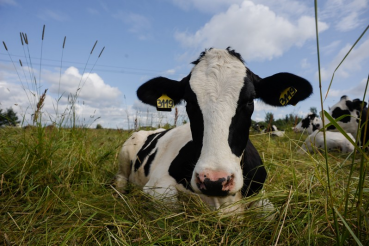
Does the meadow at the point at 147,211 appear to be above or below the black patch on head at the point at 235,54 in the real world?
below

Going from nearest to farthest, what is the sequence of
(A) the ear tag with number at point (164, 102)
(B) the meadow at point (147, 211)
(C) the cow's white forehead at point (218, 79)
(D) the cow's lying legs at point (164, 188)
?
(B) the meadow at point (147, 211) < (C) the cow's white forehead at point (218, 79) < (D) the cow's lying legs at point (164, 188) < (A) the ear tag with number at point (164, 102)

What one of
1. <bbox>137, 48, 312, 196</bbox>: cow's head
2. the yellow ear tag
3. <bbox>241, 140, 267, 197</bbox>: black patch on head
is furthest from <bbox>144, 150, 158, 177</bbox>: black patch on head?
the yellow ear tag

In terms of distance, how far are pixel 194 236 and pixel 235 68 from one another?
169 cm

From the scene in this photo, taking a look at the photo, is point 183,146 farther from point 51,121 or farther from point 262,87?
point 51,121

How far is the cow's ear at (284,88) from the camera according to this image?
2.98 meters

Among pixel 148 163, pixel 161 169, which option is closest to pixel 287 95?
pixel 161 169

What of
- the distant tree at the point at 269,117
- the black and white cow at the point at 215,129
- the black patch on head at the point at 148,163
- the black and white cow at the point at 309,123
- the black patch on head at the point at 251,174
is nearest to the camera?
the black and white cow at the point at 215,129

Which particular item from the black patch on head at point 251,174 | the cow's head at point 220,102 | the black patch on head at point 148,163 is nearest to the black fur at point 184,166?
the cow's head at point 220,102

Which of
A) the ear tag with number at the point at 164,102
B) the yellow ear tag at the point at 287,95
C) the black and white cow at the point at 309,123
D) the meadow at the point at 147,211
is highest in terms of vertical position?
the yellow ear tag at the point at 287,95

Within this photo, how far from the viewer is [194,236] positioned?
182cm

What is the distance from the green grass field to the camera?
176 centimetres

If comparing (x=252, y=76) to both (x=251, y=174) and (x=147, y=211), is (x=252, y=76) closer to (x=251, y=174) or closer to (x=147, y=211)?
(x=251, y=174)

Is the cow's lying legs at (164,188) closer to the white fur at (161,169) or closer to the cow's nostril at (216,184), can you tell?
the white fur at (161,169)

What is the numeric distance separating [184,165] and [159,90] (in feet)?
3.38
